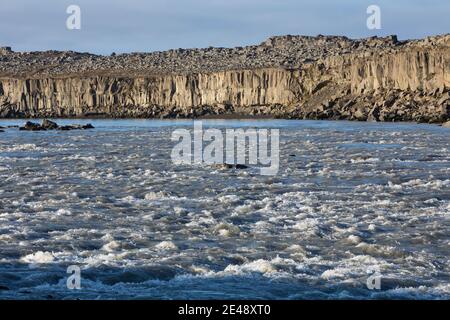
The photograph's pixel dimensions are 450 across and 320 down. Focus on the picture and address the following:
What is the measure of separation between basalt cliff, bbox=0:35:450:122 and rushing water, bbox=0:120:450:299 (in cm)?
4394

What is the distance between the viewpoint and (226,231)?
13.6m

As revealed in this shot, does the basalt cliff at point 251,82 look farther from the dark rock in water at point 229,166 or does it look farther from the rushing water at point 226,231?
the rushing water at point 226,231

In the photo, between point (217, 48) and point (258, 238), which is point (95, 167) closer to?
point (258, 238)

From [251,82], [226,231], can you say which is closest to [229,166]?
[226,231]

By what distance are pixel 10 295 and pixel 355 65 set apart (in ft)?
278

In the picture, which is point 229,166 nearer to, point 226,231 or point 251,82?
point 226,231

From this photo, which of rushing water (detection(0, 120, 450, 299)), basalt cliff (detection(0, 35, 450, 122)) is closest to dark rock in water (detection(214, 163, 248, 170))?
rushing water (detection(0, 120, 450, 299))

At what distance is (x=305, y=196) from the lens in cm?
1819

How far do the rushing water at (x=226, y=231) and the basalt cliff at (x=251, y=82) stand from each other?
144 ft

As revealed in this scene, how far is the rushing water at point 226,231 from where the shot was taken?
9.90 m

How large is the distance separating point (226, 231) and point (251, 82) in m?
99.0

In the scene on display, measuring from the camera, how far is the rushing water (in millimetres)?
9898

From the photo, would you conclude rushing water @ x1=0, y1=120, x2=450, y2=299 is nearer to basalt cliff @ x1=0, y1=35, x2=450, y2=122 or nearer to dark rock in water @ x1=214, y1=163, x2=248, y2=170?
dark rock in water @ x1=214, y1=163, x2=248, y2=170

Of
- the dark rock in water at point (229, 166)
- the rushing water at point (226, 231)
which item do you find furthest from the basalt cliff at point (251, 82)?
the rushing water at point (226, 231)
